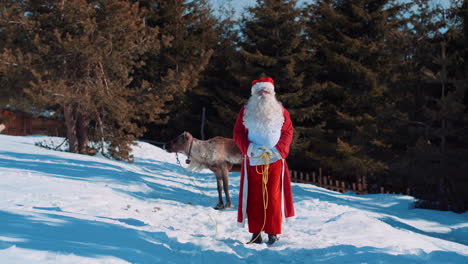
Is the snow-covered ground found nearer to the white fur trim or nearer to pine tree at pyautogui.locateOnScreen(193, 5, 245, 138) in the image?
the white fur trim

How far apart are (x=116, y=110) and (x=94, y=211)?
324 inches

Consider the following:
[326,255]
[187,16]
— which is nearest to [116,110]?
[326,255]

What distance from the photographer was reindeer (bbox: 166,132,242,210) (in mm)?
7715

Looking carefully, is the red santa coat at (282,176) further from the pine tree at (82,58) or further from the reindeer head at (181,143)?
the pine tree at (82,58)

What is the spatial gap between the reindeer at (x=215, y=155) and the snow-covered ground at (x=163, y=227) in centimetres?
62

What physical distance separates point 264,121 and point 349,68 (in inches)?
584

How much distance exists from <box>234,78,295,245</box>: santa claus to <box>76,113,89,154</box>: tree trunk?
11.3 meters

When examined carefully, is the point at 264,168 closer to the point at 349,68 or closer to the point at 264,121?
the point at 264,121

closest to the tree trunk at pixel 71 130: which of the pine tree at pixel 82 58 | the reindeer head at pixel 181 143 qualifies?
the pine tree at pixel 82 58

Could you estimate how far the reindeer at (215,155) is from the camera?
771 centimetres

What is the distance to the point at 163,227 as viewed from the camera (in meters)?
5.57

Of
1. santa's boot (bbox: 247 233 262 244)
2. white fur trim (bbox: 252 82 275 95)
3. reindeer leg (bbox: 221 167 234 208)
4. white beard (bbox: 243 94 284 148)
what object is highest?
white fur trim (bbox: 252 82 275 95)

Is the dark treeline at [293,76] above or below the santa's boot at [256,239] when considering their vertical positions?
above

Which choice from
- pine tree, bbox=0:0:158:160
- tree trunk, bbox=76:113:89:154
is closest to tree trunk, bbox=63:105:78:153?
pine tree, bbox=0:0:158:160
